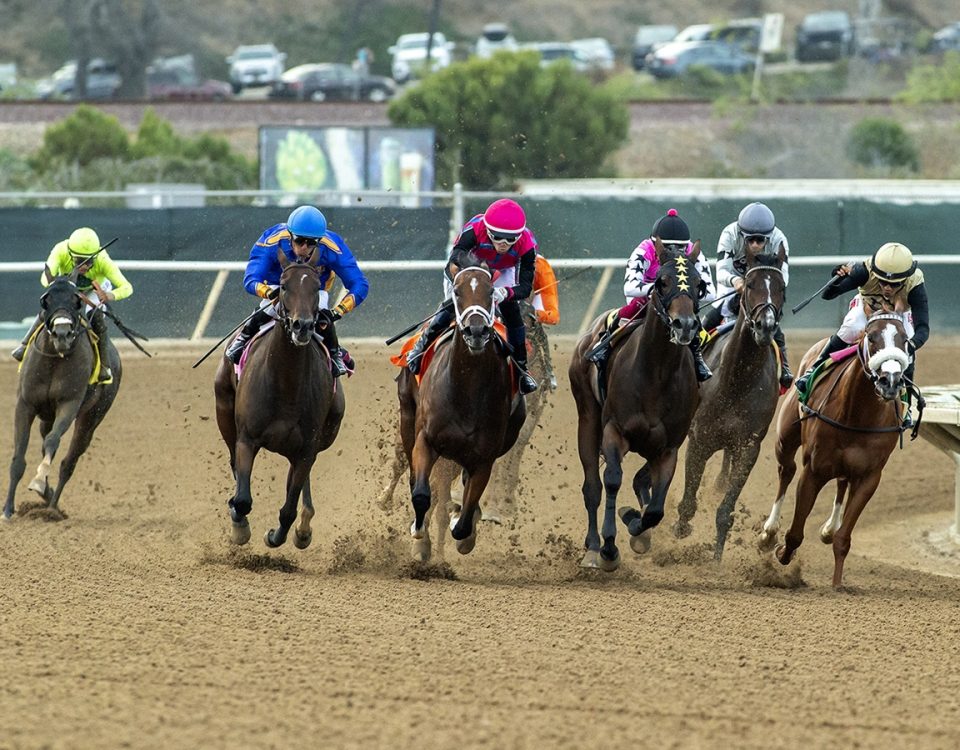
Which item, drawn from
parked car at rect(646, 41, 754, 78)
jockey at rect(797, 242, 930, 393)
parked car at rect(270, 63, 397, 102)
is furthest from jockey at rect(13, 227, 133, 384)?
parked car at rect(646, 41, 754, 78)

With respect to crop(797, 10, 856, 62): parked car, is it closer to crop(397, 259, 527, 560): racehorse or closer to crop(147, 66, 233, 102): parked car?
crop(147, 66, 233, 102): parked car

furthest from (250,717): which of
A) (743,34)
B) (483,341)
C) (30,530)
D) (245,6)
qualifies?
(245,6)

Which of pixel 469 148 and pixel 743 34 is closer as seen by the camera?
pixel 469 148

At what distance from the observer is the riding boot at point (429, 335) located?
8797 millimetres

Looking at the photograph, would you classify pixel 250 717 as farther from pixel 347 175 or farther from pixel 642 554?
pixel 347 175

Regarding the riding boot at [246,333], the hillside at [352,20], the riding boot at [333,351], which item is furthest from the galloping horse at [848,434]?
the hillside at [352,20]

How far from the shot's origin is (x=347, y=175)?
28141mm

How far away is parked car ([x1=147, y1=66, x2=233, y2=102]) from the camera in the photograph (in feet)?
172

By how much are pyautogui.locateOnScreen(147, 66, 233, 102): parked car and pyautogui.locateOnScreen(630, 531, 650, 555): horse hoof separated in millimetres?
43415

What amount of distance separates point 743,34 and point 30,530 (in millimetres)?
51931

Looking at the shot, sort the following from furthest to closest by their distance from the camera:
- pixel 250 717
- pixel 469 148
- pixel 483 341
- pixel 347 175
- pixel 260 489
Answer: pixel 469 148 < pixel 347 175 < pixel 260 489 < pixel 483 341 < pixel 250 717

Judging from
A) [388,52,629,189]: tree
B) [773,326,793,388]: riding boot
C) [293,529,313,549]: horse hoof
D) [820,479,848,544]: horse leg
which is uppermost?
[773,326,793,388]: riding boot

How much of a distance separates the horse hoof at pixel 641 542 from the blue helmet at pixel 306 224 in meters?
2.52

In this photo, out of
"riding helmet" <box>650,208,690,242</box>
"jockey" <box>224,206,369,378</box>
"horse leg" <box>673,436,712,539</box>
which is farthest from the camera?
"horse leg" <box>673,436,712,539</box>
